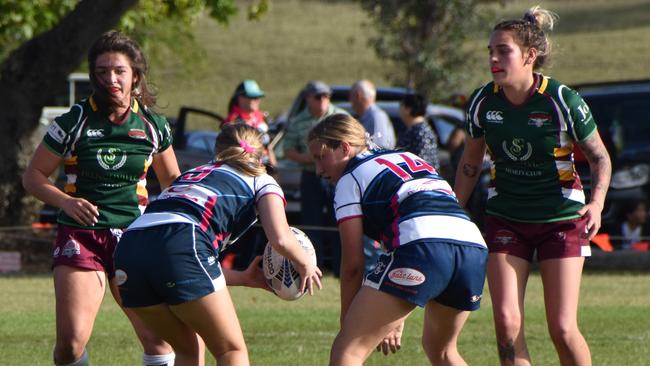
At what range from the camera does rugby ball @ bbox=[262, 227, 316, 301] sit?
5617mm

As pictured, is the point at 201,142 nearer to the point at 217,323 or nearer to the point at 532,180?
the point at 532,180

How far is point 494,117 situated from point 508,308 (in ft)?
3.21

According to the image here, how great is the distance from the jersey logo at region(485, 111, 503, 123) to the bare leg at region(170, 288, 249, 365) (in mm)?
1724

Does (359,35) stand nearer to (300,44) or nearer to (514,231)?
(300,44)

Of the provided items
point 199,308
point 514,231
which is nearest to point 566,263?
point 514,231

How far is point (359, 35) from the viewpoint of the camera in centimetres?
5556

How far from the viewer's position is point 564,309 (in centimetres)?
594

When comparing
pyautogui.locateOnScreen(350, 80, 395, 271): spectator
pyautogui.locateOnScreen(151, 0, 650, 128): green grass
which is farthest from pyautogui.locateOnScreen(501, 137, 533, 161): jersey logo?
pyautogui.locateOnScreen(151, 0, 650, 128): green grass

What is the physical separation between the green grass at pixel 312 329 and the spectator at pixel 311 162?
23.4 inches

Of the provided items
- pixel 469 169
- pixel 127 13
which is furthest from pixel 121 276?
pixel 127 13

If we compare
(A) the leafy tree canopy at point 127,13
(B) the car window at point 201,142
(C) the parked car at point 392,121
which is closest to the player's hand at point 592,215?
(C) the parked car at point 392,121

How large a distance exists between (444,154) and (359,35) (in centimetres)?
4070

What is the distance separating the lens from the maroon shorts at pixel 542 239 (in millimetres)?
6062

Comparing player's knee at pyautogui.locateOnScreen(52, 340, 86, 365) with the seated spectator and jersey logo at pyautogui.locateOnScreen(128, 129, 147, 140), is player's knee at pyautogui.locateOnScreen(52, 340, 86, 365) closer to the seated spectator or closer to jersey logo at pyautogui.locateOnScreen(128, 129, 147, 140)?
jersey logo at pyautogui.locateOnScreen(128, 129, 147, 140)
